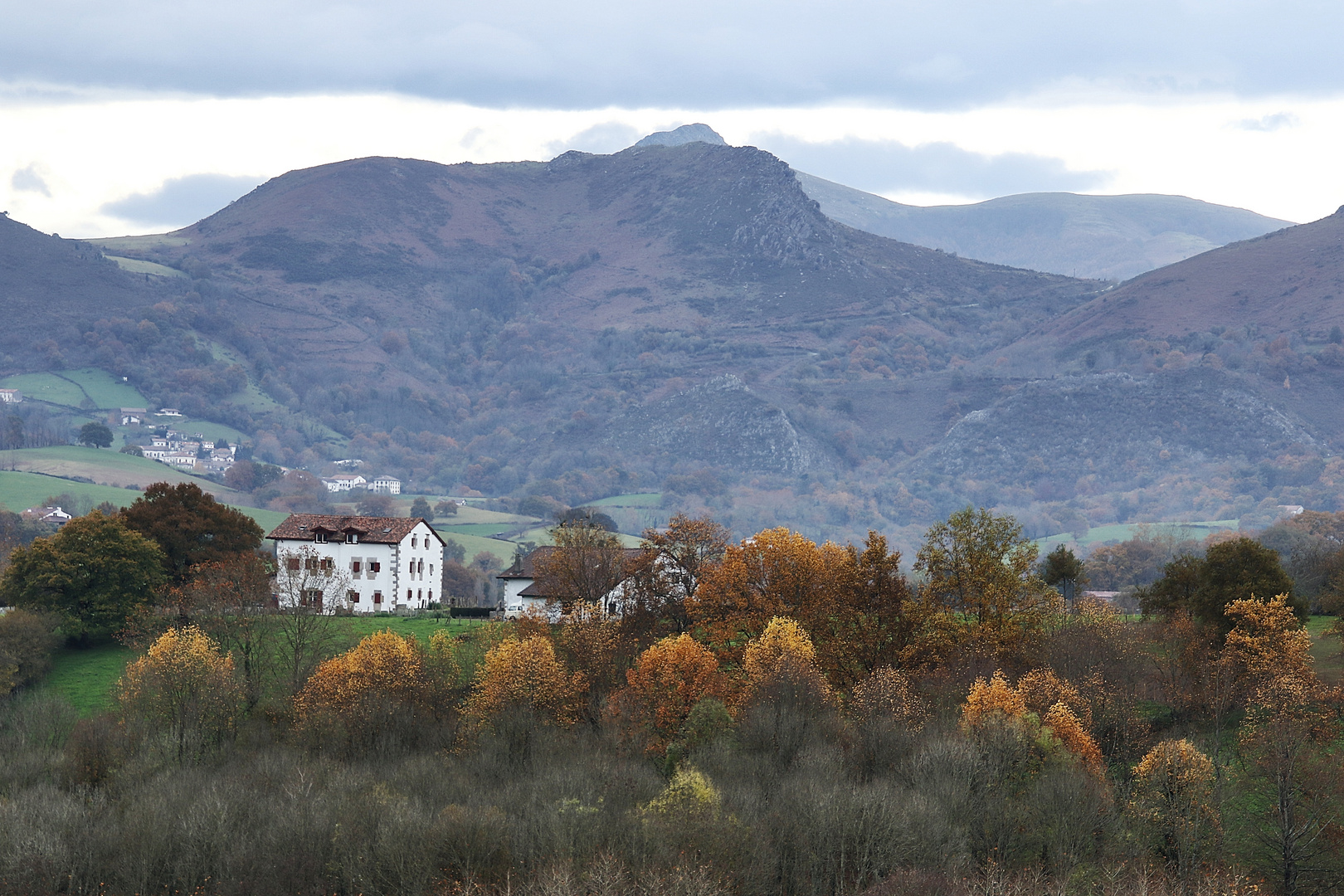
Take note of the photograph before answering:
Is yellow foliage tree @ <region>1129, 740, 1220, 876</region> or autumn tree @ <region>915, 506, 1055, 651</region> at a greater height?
autumn tree @ <region>915, 506, 1055, 651</region>

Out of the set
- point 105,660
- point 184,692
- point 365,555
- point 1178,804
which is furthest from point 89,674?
point 1178,804

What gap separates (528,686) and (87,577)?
4595cm

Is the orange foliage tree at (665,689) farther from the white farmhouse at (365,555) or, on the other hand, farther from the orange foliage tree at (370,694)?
the white farmhouse at (365,555)

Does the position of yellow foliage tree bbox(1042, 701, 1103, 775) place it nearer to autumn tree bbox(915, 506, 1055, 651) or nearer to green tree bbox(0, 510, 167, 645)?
autumn tree bbox(915, 506, 1055, 651)

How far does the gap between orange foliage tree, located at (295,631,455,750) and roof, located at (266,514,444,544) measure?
43.0 metres

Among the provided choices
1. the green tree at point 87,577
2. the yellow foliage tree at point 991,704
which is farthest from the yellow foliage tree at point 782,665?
the green tree at point 87,577

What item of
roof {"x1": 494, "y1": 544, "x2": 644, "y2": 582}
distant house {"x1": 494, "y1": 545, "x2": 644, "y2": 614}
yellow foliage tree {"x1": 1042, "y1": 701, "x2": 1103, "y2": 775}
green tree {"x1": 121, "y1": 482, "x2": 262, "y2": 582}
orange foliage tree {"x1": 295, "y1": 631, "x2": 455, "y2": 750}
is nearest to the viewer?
yellow foliage tree {"x1": 1042, "y1": 701, "x2": 1103, "y2": 775}

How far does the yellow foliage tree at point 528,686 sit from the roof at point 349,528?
4874cm

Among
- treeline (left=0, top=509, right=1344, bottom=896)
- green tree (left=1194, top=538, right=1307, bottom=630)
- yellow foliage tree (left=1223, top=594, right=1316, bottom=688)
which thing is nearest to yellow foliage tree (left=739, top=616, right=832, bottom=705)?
treeline (left=0, top=509, right=1344, bottom=896)

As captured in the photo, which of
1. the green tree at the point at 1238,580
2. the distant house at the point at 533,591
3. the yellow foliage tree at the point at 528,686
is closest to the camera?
the yellow foliage tree at the point at 528,686

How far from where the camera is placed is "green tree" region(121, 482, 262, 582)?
11806 centimetres

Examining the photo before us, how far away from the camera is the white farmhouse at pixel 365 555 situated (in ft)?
415

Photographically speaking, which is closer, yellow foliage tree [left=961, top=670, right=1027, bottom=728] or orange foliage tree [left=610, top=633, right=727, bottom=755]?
yellow foliage tree [left=961, top=670, right=1027, bottom=728]

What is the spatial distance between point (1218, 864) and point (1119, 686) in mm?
21375
